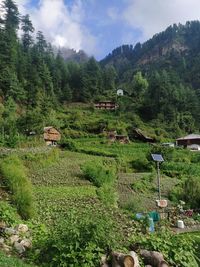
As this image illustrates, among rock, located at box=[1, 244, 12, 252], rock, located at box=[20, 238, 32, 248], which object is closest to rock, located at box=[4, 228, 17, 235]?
rock, located at box=[20, 238, 32, 248]

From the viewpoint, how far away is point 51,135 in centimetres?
5009

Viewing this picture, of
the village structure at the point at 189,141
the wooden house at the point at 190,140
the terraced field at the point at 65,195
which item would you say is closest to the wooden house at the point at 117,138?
the village structure at the point at 189,141

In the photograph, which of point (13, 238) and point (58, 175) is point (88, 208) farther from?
point (58, 175)

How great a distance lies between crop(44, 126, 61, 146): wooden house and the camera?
48.9m

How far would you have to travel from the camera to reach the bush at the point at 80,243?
8453 mm

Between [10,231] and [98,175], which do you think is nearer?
[10,231]

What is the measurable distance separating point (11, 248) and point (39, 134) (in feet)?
114

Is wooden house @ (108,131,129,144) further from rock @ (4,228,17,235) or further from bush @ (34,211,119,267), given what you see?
bush @ (34,211,119,267)

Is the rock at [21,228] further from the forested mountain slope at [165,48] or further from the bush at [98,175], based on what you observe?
the forested mountain slope at [165,48]

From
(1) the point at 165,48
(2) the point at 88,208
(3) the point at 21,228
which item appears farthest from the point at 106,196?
(1) the point at 165,48

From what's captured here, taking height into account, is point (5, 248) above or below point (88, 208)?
above

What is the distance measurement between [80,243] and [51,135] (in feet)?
137

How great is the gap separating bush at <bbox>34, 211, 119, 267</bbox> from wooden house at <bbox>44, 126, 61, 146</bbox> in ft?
131

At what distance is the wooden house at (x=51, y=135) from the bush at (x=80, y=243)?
4002 centimetres
